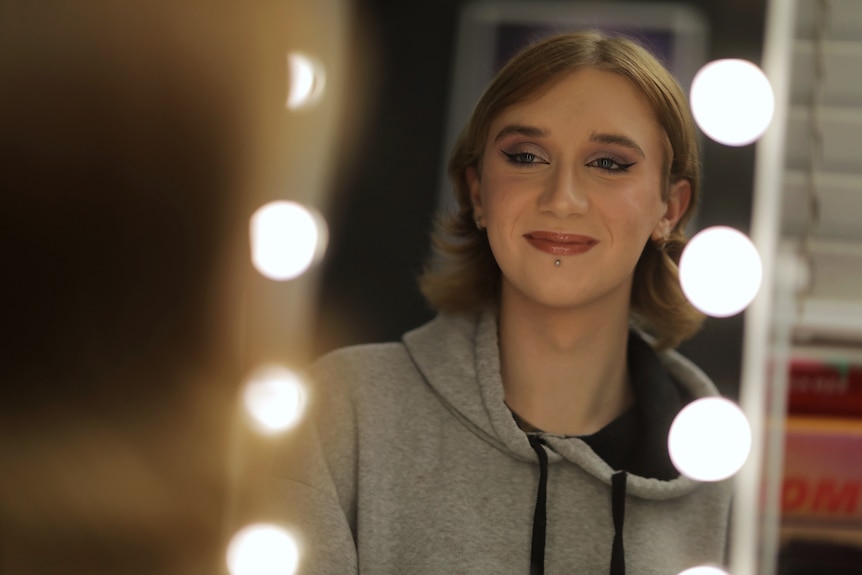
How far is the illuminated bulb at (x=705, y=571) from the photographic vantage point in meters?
0.76

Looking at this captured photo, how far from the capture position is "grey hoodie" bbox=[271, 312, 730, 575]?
0.76 meters

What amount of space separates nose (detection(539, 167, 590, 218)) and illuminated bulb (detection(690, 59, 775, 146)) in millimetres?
119

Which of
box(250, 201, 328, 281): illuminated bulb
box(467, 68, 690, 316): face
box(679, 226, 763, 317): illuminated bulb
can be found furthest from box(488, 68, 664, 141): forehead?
box(250, 201, 328, 281): illuminated bulb

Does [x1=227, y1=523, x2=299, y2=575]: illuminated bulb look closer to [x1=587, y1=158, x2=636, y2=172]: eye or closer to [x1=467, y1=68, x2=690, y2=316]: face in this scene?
[x1=467, y1=68, x2=690, y2=316]: face

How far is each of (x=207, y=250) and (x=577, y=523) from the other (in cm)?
38

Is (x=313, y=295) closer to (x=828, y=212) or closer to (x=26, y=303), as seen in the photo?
(x=26, y=303)

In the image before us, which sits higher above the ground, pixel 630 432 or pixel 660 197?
pixel 660 197

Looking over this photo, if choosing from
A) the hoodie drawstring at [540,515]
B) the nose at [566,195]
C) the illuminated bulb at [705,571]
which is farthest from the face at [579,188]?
the illuminated bulb at [705,571]

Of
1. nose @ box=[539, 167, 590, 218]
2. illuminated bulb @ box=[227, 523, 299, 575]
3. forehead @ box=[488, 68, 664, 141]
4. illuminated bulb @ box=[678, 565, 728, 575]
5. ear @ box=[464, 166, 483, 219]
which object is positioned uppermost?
forehead @ box=[488, 68, 664, 141]

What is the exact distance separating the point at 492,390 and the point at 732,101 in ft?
0.99

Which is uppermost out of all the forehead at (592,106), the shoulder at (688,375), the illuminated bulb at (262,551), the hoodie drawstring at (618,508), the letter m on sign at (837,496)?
the forehead at (592,106)

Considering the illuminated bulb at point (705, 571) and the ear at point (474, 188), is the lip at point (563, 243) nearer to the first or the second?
the ear at point (474, 188)

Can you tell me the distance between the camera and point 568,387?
79 cm

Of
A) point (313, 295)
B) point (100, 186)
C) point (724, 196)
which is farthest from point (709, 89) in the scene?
point (100, 186)
